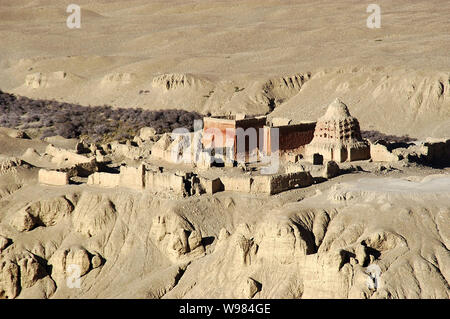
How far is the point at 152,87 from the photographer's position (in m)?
94.6

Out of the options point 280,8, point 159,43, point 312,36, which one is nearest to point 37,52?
point 159,43

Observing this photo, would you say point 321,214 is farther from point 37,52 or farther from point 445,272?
point 37,52

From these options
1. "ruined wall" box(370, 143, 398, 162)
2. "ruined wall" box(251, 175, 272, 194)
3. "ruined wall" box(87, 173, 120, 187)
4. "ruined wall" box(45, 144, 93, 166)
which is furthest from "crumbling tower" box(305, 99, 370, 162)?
"ruined wall" box(45, 144, 93, 166)

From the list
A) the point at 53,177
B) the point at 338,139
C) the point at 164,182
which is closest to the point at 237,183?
the point at 164,182

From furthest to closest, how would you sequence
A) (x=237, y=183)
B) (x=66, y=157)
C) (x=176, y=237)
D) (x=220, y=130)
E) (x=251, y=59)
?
(x=251, y=59)
(x=66, y=157)
(x=220, y=130)
(x=237, y=183)
(x=176, y=237)

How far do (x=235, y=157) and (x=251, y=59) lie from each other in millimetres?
46331

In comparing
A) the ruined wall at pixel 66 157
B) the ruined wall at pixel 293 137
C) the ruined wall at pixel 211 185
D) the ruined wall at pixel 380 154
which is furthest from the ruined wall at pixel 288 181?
the ruined wall at pixel 66 157

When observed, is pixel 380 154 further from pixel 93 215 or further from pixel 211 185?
pixel 93 215

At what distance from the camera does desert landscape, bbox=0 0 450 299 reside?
148 ft

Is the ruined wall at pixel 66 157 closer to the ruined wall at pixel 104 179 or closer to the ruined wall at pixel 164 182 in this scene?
the ruined wall at pixel 104 179

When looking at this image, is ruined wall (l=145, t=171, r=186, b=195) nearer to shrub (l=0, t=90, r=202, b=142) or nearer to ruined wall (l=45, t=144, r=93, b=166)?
ruined wall (l=45, t=144, r=93, b=166)

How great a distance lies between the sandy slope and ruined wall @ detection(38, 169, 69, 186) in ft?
92.2

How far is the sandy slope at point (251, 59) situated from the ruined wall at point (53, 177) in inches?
1107

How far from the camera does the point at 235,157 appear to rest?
5988 cm
